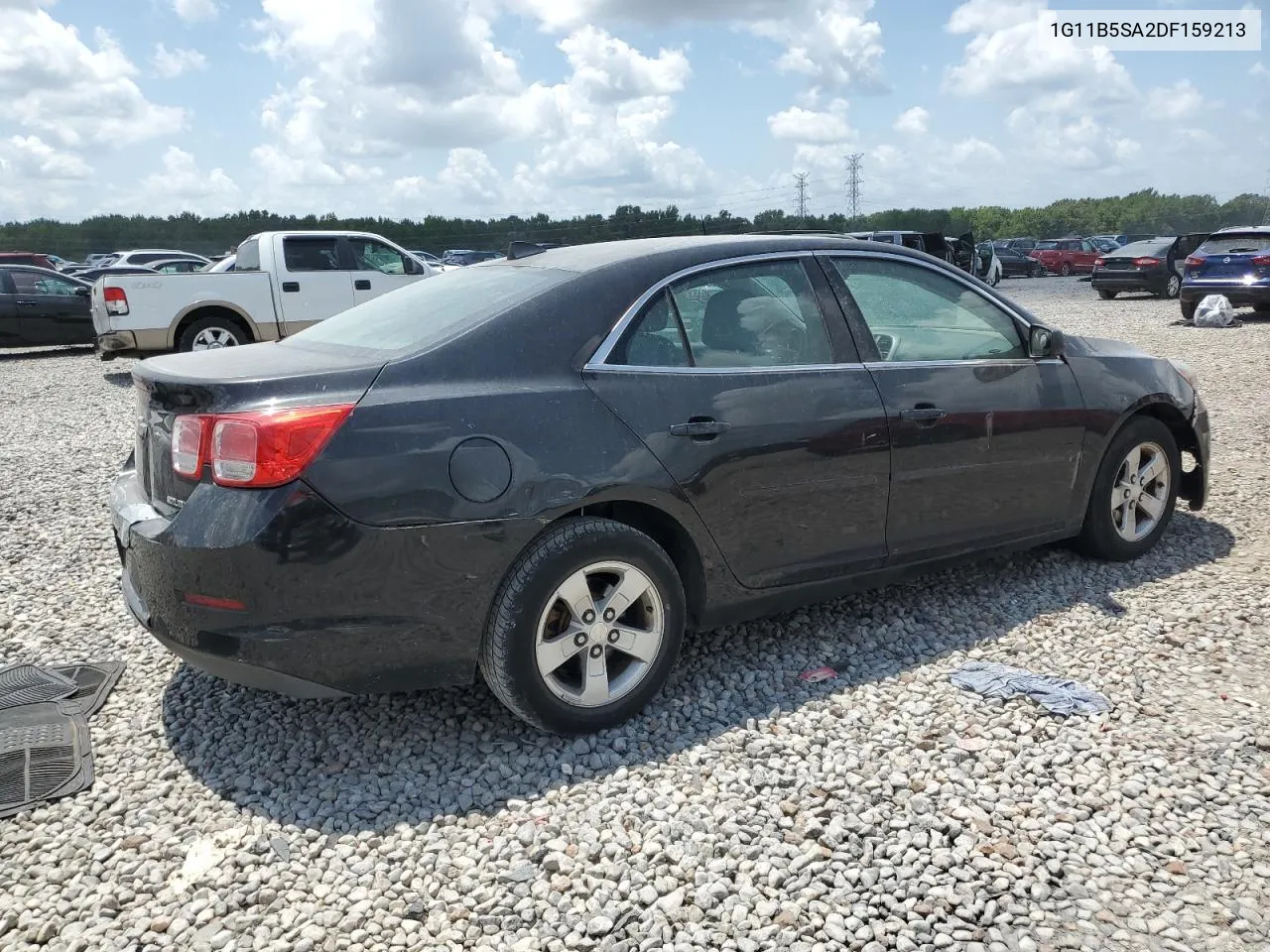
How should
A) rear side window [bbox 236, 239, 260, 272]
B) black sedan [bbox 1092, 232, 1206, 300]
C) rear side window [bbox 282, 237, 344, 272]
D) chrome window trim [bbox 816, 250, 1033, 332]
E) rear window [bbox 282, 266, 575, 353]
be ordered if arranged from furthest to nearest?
1. black sedan [bbox 1092, 232, 1206, 300]
2. rear side window [bbox 236, 239, 260, 272]
3. rear side window [bbox 282, 237, 344, 272]
4. chrome window trim [bbox 816, 250, 1033, 332]
5. rear window [bbox 282, 266, 575, 353]

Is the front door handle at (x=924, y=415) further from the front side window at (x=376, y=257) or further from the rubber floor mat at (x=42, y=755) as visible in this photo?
the front side window at (x=376, y=257)

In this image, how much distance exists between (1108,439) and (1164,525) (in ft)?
2.50

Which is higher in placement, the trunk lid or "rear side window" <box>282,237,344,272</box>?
"rear side window" <box>282,237,344,272</box>

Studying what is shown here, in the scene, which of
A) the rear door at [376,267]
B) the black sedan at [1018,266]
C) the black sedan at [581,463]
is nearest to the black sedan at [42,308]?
the rear door at [376,267]

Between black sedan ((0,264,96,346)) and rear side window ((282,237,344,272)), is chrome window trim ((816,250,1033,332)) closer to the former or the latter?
rear side window ((282,237,344,272))

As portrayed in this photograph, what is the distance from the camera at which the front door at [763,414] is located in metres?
3.34

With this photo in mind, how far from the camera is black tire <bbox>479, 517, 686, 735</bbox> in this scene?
10.0 ft

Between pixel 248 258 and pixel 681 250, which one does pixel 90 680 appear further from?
pixel 248 258

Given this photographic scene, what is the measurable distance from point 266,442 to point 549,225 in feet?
177

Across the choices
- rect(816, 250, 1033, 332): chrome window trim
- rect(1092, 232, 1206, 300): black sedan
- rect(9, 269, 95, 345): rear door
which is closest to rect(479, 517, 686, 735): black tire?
rect(816, 250, 1033, 332): chrome window trim

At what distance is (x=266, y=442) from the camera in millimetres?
2791

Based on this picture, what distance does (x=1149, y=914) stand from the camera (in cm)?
243

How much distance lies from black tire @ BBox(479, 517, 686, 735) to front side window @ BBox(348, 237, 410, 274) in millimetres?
11206

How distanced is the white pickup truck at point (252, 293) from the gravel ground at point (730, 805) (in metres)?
8.64
